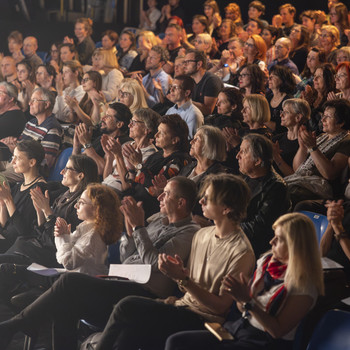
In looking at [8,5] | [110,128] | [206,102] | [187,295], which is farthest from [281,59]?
[8,5]

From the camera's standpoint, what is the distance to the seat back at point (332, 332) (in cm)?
244

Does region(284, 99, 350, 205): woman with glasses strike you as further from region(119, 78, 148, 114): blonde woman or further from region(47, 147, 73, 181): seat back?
region(47, 147, 73, 181): seat back

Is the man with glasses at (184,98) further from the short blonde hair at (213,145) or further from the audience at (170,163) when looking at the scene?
the short blonde hair at (213,145)

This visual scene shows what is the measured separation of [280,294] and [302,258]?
0.54ft

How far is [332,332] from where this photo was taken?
8.12 ft

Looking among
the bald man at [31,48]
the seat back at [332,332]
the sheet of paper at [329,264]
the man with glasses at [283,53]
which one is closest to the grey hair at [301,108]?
the sheet of paper at [329,264]

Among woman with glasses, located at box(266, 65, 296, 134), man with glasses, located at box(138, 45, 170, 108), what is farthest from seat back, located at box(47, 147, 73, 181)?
woman with glasses, located at box(266, 65, 296, 134)

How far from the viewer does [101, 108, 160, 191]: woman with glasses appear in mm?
4285

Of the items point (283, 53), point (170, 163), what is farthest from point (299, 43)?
point (170, 163)

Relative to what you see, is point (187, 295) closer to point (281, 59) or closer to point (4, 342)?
point (4, 342)

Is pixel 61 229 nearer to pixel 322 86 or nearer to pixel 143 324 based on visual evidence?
pixel 143 324

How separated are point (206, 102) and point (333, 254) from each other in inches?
98.3

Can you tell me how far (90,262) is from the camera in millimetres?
3408

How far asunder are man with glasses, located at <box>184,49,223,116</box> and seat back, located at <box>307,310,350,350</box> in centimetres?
296
